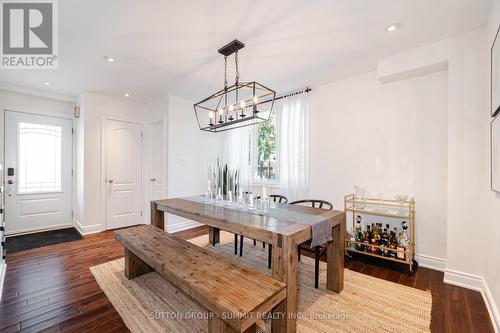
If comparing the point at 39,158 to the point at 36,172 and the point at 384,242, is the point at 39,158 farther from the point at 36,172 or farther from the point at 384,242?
the point at 384,242

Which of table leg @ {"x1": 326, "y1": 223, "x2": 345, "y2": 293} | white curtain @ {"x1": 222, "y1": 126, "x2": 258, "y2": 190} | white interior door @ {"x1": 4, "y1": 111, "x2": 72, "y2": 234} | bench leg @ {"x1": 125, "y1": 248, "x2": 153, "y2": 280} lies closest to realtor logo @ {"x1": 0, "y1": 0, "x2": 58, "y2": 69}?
white interior door @ {"x1": 4, "y1": 111, "x2": 72, "y2": 234}

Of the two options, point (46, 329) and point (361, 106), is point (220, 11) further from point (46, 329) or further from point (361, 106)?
point (46, 329)

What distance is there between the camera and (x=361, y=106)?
312 centimetres

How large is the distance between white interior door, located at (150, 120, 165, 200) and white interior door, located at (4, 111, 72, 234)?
1.51 meters

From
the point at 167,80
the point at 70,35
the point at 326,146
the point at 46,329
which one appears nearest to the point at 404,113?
the point at 326,146

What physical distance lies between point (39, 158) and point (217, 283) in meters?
4.48

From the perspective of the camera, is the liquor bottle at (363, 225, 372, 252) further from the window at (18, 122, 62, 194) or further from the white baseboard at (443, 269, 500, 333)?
the window at (18, 122, 62, 194)

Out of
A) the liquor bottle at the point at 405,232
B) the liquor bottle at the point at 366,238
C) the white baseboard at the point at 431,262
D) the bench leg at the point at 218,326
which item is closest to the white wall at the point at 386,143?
the white baseboard at the point at 431,262

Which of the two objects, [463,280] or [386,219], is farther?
[386,219]

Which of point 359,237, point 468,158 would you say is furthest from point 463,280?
point 468,158

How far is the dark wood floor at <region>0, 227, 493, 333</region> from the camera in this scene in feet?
5.58

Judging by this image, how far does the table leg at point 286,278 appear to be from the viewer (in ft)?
4.84

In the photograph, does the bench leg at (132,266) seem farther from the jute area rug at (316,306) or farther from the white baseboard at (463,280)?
the white baseboard at (463,280)

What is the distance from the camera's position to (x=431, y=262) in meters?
2.61
